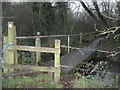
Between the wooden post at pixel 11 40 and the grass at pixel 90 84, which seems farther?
the wooden post at pixel 11 40

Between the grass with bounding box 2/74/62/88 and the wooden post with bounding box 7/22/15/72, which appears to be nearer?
the grass with bounding box 2/74/62/88

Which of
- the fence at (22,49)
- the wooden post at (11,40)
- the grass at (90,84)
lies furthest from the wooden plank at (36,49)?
the grass at (90,84)

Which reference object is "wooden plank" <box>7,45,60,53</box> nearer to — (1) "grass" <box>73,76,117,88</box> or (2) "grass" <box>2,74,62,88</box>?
(2) "grass" <box>2,74,62,88</box>

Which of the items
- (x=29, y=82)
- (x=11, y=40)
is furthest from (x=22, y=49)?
(x=29, y=82)

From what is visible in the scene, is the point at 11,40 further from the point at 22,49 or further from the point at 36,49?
the point at 36,49

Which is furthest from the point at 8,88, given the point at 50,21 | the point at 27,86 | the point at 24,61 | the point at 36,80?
the point at 50,21

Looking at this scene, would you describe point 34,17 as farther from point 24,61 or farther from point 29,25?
point 24,61

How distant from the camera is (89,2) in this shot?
7938 mm

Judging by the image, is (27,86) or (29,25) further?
(29,25)

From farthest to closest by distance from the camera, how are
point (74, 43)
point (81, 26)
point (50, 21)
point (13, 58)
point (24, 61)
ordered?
1. point (81, 26)
2. point (74, 43)
3. point (50, 21)
4. point (24, 61)
5. point (13, 58)

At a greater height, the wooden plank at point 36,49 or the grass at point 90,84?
the wooden plank at point 36,49

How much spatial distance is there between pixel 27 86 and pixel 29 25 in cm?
601

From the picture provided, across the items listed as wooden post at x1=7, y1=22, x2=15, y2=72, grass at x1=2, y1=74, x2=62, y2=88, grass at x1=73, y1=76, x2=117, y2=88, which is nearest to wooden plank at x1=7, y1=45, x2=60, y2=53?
wooden post at x1=7, y1=22, x2=15, y2=72

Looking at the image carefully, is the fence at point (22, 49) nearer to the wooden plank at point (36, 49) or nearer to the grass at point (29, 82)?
the wooden plank at point (36, 49)
